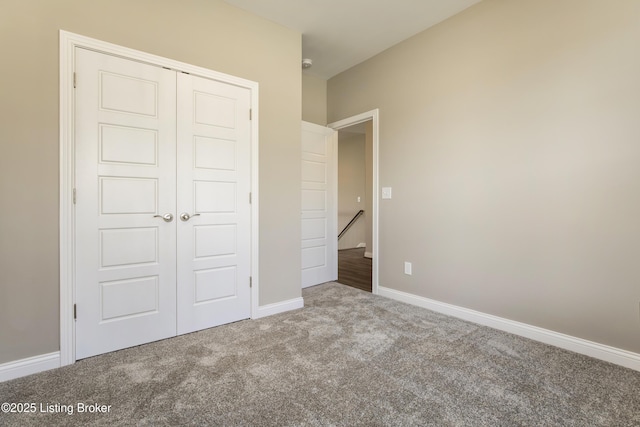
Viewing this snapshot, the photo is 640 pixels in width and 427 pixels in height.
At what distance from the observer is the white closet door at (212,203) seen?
8.09ft

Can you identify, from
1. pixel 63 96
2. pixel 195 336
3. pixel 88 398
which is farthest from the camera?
pixel 195 336

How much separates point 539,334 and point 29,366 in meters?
3.58

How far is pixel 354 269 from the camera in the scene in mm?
5137

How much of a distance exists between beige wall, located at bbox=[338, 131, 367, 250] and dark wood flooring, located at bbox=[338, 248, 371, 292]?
0.63 m

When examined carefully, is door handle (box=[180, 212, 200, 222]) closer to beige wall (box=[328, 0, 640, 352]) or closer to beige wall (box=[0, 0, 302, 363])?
beige wall (box=[0, 0, 302, 363])

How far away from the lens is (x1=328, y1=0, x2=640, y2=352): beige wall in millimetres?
2006

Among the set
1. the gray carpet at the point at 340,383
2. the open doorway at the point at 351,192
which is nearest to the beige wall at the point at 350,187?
the open doorway at the point at 351,192

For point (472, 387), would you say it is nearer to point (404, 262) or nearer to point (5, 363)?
point (404, 262)

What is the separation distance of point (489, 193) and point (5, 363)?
12.1ft

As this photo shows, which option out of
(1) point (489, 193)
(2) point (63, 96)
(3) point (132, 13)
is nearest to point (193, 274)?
(2) point (63, 96)

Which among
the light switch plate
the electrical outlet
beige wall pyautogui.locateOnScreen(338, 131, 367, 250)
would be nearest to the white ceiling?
the light switch plate

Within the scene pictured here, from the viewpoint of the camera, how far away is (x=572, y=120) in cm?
217

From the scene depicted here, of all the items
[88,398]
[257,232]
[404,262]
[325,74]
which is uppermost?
[325,74]

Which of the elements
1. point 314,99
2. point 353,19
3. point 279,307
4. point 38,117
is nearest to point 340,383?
point 279,307
